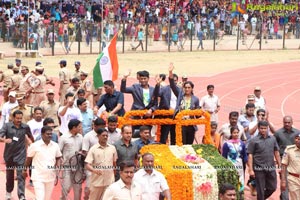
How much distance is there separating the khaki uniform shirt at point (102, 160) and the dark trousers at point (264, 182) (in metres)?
2.49

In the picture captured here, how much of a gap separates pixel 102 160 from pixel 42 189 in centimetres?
104

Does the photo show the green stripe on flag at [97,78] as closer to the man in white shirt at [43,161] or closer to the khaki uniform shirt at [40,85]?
the khaki uniform shirt at [40,85]

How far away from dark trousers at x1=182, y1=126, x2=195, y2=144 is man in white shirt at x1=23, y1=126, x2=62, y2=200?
333 centimetres

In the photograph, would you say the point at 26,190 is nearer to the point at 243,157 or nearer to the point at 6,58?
the point at 243,157

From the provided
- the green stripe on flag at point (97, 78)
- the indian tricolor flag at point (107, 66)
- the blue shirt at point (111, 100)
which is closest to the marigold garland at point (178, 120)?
the blue shirt at point (111, 100)

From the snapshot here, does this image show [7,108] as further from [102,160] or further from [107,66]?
[102,160]

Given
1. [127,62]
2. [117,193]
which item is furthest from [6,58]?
[117,193]

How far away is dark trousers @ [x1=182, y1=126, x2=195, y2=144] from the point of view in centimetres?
1389

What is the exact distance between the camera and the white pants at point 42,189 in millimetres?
11172

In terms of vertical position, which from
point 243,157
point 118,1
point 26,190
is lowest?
point 26,190

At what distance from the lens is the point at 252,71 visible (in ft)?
109

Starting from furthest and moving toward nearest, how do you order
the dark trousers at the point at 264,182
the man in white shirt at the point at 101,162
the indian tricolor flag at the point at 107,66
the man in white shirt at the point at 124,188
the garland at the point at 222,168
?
the indian tricolor flag at the point at 107,66
the dark trousers at the point at 264,182
the garland at the point at 222,168
the man in white shirt at the point at 101,162
the man in white shirt at the point at 124,188

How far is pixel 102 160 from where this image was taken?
11008mm

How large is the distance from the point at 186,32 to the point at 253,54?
380 centimetres
